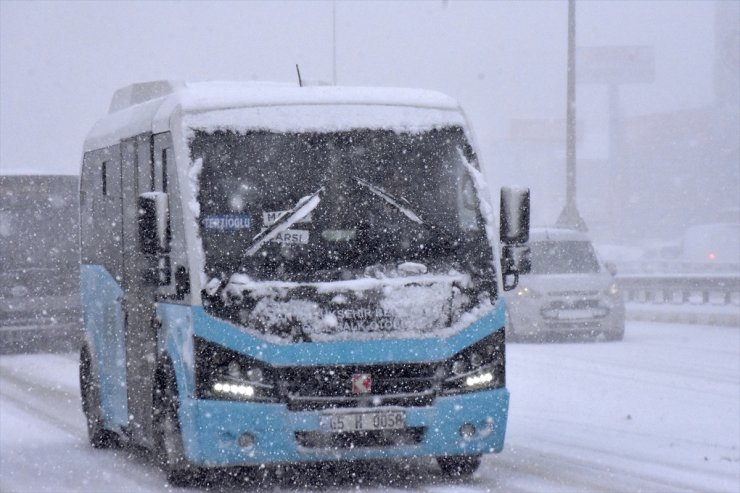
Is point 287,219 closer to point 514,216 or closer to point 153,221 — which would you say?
point 153,221

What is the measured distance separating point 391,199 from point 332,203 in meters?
0.38

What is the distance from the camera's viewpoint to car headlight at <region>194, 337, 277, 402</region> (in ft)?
30.6

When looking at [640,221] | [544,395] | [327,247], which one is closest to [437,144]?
[327,247]

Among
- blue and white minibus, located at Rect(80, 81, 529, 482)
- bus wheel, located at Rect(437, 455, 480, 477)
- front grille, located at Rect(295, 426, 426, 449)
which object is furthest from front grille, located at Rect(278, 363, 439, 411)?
bus wheel, located at Rect(437, 455, 480, 477)

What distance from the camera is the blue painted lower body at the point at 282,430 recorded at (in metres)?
9.35

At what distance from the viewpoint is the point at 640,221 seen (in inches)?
5118

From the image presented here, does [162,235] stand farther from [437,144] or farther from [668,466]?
[668,466]

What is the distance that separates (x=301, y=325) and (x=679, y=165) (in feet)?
403

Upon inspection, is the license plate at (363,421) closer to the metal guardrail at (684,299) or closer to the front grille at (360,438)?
the front grille at (360,438)

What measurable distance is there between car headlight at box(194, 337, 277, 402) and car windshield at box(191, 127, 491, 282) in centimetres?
48

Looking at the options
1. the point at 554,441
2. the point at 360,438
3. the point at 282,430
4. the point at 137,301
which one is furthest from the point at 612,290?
the point at 282,430

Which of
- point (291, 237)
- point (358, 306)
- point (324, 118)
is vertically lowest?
point (358, 306)

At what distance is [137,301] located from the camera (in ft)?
36.0

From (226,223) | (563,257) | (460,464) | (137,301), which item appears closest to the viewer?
(226,223)
